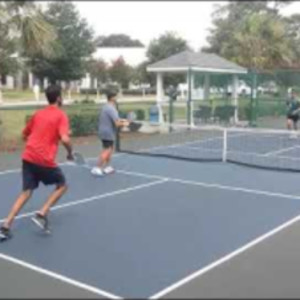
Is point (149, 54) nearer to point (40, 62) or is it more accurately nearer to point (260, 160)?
point (40, 62)

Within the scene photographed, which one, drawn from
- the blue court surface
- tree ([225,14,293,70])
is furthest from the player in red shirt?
tree ([225,14,293,70])

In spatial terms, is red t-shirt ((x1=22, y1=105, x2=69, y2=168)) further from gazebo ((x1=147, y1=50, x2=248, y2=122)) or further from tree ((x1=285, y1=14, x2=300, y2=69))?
gazebo ((x1=147, y1=50, x2=248, y2=122))

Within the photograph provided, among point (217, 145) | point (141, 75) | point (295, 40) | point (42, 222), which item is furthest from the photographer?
point (141, 75)

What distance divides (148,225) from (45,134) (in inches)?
73.5

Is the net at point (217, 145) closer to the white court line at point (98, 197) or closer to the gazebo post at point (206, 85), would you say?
the white court line at point (98, 197)

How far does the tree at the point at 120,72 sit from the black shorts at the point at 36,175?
1589 inches

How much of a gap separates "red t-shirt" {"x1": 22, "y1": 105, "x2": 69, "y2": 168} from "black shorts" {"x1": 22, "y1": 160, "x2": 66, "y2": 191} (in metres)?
0.09

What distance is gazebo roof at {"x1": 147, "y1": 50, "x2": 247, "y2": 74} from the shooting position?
23.9m

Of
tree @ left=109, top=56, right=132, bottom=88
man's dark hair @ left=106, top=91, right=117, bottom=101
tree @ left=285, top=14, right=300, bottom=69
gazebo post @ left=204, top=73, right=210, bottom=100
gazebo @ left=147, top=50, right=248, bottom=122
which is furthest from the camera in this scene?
tree @ left=109, top=56, right=132, bottom=88

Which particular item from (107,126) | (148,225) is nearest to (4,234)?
(148,225)

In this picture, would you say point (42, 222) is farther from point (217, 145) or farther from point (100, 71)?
point (100, 71)

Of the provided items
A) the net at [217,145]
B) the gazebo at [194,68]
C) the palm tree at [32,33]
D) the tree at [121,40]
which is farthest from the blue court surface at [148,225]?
the gazebo at [194,68]

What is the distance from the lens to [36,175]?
280 inches

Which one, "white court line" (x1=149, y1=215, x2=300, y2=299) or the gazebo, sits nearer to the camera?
"white court line" (x1=149, y1=215, x2=300, y2=299)
